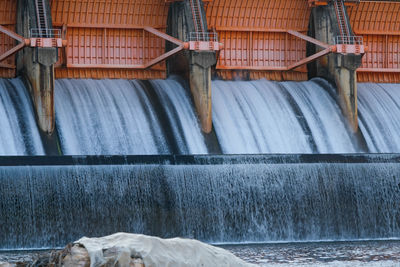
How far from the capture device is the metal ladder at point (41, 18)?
36.3 metres

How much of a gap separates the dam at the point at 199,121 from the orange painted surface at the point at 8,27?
6 centimetres

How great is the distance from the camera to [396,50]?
47594 millimetres

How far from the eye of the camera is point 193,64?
3891cm

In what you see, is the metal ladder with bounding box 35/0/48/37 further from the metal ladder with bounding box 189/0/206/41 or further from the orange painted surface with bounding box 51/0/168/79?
the metal ladder with bounding box 189/0/206/41

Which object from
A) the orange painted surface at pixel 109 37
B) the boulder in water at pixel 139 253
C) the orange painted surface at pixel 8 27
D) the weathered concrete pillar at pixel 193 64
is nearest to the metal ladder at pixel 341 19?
the weathered concrete pillar at pixel 193 64

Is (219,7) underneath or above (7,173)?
above

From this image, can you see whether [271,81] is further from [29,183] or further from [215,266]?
[215,266]

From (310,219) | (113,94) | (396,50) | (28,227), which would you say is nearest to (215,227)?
(310,219)

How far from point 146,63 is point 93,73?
2392mm

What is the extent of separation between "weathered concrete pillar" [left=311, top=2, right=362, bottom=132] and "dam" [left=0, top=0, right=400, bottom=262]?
7 centimetres

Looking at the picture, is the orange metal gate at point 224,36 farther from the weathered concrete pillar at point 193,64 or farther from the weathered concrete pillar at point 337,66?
the weathered concrete pillar at point 337,66

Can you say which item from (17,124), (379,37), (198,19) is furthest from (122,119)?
(379,37)

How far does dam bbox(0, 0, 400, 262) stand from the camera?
29.1 m

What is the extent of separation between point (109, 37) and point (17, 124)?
8.02 m
